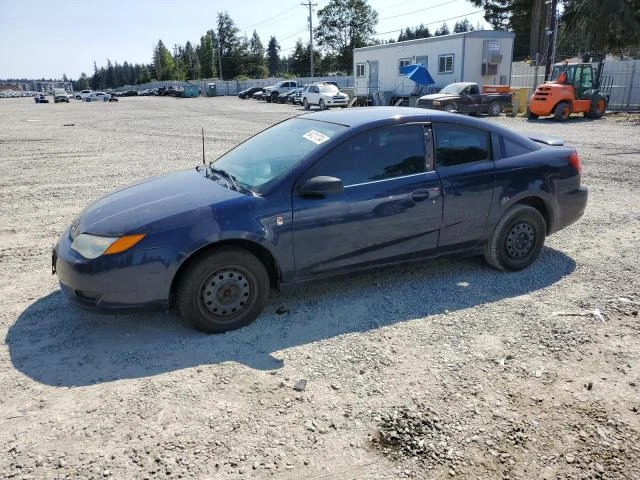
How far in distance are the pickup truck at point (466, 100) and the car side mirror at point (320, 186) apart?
66.9ft

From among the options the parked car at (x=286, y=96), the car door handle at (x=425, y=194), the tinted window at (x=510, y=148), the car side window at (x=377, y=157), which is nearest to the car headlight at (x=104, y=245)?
the car side window at (x=377, y=157)

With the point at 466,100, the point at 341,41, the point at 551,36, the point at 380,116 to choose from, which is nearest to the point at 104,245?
the point at 380,116

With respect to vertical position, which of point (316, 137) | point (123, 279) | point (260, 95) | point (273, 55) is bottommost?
point (123, 279)

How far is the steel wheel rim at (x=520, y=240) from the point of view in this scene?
4.80 m

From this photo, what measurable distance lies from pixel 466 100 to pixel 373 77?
12780mm

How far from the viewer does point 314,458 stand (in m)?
2.56

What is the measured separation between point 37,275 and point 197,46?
123343mm

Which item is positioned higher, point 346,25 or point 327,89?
point 346,25

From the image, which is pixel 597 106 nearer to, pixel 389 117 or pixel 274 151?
pixel 389 117

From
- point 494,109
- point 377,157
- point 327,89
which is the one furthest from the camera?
point 327,89

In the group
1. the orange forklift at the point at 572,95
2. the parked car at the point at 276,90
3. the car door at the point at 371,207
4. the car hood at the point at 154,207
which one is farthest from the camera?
the parked car at the point at 276,90

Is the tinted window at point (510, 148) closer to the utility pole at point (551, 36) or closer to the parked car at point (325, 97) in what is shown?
the utility pole at point (551, 36)

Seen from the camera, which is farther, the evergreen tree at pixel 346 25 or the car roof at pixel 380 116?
the evergreen tree at pixel 346 25

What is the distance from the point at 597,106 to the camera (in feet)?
71.3
